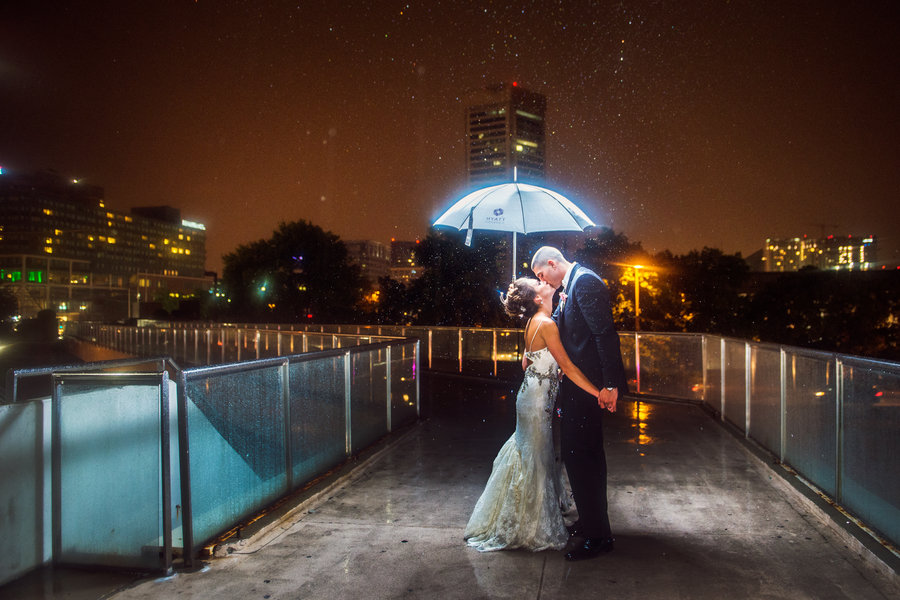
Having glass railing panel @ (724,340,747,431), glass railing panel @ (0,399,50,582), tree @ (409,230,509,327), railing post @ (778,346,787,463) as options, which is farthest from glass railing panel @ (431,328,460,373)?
tree @ (409,230,509,327)

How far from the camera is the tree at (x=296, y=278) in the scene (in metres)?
69.6

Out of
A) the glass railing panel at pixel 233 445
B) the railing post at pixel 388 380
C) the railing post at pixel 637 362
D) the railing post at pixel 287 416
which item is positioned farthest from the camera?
the railing post at pixel 637 362

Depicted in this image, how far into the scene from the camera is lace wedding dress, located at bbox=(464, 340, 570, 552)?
4820 mm

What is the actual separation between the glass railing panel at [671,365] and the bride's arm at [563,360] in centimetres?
823

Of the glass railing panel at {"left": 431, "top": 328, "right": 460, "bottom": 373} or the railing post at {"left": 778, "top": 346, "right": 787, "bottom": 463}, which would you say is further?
the glass railing panel at {"left": 431, "top": 328, "right": 460, "bottom": 373}

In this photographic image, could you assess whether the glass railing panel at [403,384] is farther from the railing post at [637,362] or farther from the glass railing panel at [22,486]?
the glass railing panel at [22,486]

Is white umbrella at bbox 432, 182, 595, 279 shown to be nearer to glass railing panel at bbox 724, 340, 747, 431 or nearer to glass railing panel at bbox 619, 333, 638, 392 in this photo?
glass railing panel at bbox 724, 340, 747, 431

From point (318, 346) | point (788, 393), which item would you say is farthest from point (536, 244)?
point (788, 393)

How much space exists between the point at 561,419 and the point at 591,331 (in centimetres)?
62

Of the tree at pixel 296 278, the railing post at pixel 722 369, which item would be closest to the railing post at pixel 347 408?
the railing post at pixel 722 369

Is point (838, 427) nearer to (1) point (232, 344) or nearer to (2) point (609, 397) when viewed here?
(2) point (609, 397)

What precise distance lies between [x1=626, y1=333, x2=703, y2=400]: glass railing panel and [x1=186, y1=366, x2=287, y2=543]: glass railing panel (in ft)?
28.2

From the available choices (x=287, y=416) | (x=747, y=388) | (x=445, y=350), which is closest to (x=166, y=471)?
(x=287, y=416)

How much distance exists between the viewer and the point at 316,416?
672 centimetres
